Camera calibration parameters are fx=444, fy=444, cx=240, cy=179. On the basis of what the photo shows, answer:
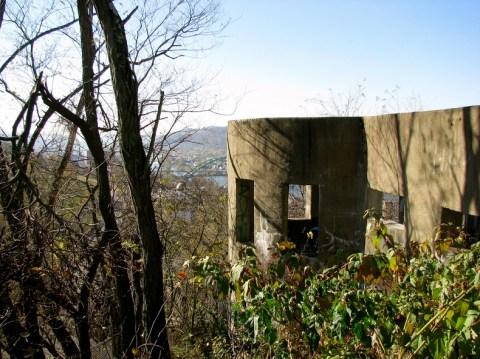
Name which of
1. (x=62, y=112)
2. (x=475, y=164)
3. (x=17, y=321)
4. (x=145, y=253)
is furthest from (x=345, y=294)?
(x=17, y=321)

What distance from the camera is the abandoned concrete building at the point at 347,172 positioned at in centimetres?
386

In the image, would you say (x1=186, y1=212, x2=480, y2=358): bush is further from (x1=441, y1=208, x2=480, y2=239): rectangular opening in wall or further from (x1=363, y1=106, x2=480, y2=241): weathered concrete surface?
(x1=441, y1=208, x2=480, y2=239): rectangular opening in wall

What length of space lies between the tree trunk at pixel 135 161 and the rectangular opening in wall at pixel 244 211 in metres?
2.06

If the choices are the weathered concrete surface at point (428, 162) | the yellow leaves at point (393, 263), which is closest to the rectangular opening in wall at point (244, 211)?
the weathered concrete surface at point (428, 162)

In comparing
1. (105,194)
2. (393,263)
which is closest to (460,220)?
(393,263)

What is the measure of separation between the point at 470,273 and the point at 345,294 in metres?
0.63

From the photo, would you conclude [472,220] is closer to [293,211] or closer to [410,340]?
[410,340]

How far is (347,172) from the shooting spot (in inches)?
229

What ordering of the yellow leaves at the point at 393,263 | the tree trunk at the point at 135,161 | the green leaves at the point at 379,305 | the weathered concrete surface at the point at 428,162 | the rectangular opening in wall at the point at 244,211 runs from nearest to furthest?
the green leaves at the point at 379,305, the yellow leaves at the point at 393,263, the weathered concrete surface at the point at 428,162, the tree trunk at the point at 135,161, the rectangular opening in wall at the point at 244,211

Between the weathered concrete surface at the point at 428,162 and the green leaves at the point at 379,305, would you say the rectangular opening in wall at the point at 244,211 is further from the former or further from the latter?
the green leaves at the point at 379,305

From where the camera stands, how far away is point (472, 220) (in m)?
4.96

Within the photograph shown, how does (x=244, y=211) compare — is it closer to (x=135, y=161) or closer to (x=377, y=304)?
(x=135, y=161)

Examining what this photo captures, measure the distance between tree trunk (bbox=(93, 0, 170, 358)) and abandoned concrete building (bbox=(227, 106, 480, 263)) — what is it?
1.52 meters

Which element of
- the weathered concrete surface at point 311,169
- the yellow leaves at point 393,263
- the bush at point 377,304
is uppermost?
the weathered concrete surface at point 311,169
